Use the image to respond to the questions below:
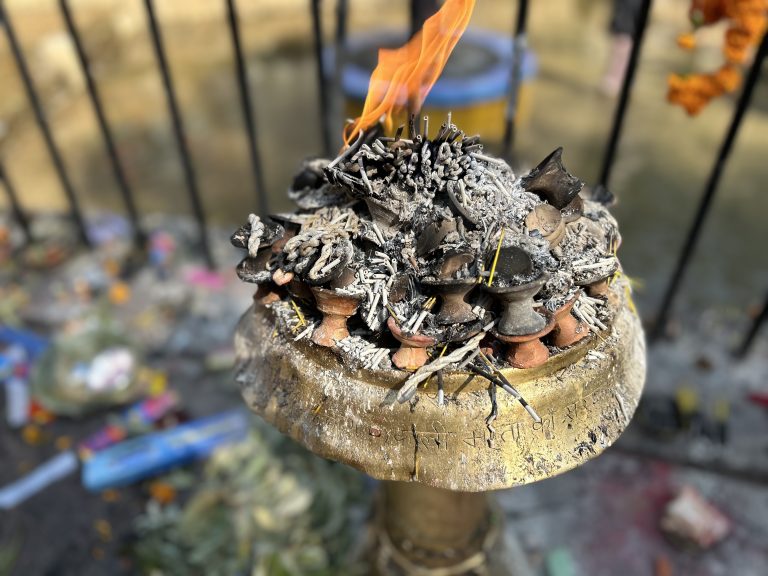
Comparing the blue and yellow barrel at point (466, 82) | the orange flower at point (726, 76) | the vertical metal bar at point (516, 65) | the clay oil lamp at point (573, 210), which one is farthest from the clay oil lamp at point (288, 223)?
the blue and yellow barrel at point (466, 82)

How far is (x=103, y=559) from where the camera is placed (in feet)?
7.64

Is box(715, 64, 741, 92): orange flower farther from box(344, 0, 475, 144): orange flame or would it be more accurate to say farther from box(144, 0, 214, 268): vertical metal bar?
box(144, 0, 214, 268): vertical metal bar

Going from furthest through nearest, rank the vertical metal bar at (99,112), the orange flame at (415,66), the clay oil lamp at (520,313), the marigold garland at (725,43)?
the vertical metal bar at (99,112) < the marigold garland at (725,43) < the orange flame at (415,66) < the clay oil lamp at (520,313)

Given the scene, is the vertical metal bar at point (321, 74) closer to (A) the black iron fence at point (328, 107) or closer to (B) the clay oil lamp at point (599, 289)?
(A) the black iron fence at point (328, 107)

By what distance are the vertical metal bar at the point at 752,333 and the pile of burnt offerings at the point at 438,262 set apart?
62.6 inches

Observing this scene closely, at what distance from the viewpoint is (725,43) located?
191cm

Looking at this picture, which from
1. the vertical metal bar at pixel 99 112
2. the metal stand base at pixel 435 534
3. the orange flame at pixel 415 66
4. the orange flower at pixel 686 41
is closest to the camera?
the orange flame at pixel 415 66

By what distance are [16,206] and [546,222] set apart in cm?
324

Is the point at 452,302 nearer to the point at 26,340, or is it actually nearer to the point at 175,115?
the point at 175,115

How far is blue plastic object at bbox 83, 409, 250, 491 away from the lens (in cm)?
248

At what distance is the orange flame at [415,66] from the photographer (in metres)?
1.24

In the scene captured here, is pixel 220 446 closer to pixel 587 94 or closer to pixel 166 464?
pixel 166 464

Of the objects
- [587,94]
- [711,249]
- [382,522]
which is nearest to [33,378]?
[382,522]

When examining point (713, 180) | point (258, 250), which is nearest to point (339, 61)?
point (713, 180)
